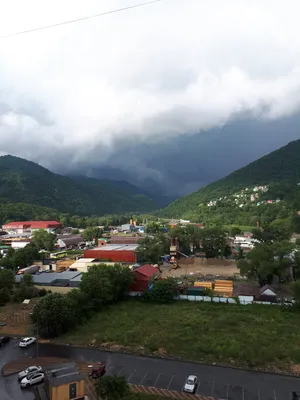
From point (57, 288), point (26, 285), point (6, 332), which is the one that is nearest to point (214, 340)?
point (6, 332)

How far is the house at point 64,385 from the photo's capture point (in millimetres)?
12320

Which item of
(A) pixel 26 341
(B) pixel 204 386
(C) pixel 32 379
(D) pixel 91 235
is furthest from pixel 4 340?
(D) pixel 91 235

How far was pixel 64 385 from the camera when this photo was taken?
12344 millimetres

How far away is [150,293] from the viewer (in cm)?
2623

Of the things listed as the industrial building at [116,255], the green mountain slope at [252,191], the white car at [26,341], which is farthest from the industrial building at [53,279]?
the green mountain slope at [252,191]

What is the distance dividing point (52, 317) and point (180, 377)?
28.8 ft

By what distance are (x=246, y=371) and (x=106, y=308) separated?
12055 millimetres

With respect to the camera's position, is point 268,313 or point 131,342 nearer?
point 131,342

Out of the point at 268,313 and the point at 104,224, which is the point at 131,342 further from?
the point at 104,224

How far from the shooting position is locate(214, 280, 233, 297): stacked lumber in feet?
89.7

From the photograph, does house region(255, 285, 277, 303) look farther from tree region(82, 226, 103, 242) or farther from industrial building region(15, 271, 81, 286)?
tree region(82, 226, 103, 242)

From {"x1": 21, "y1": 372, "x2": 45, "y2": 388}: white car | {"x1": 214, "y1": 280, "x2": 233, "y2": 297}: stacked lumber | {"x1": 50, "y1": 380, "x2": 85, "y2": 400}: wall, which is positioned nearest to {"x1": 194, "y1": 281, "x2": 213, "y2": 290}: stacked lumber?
{"x1": 214, "y1": 280, "x2": 233, "y2": 297}: stacked lumber

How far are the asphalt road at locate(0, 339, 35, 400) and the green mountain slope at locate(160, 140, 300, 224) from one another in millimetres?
70504

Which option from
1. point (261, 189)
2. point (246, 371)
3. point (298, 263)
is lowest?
point (246, 371)
